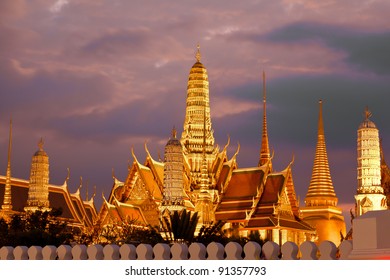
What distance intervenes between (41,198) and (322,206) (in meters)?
15.3

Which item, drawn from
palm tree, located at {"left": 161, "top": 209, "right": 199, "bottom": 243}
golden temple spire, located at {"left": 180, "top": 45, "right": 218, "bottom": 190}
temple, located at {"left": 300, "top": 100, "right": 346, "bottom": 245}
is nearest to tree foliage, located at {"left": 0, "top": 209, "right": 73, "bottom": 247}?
palm tree, located at {"left": 161, "top": 209, "right": 199, "bottom": 243}

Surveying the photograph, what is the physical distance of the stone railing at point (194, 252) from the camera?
1323cm

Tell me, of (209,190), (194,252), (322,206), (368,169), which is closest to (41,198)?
(209,190)

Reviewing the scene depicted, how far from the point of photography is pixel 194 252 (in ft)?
46.9

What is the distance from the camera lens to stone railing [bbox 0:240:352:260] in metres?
13.2

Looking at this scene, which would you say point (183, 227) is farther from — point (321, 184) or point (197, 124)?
point (321, 184)

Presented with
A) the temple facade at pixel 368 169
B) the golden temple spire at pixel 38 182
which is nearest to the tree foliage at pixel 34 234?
the golden temple spire at pixel 38 182

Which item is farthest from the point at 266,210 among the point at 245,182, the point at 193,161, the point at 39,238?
the point at 39,238

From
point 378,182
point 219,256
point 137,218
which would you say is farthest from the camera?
point 137,218

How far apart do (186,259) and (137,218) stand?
108ft

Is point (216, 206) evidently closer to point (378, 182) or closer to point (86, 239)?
point (86, 239)

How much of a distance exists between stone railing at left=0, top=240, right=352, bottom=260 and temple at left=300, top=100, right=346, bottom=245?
38452mm
